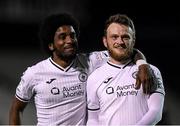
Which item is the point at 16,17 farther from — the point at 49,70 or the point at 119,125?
the point at 119,125

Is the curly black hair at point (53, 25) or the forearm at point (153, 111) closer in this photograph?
the forearm at point (153, 111)

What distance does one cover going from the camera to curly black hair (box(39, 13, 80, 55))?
277 centimetres

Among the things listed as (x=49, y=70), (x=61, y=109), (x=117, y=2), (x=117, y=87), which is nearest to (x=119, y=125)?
(x=117, y=87)

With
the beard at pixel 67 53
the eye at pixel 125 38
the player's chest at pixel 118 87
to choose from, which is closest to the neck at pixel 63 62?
the beard at pixel 67 53

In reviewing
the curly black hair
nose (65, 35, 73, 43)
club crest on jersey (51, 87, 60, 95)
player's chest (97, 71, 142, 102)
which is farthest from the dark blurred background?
player's chest (97, 71, 142, 102)

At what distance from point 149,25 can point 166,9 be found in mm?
258

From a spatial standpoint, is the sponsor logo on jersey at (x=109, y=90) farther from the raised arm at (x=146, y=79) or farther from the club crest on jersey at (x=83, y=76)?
the club crest on jersey at (x=83, y=76)

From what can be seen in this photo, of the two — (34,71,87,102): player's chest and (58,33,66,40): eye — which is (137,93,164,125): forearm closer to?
(34,71,87,102): player's chest

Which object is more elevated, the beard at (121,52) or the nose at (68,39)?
the nose at (68,39)

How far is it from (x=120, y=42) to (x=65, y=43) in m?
0.36

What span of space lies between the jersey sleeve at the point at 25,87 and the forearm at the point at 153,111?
76cm

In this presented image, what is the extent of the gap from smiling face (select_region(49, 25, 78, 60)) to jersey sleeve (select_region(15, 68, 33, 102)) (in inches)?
8.5

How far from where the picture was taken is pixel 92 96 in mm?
2570

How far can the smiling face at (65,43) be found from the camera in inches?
104
